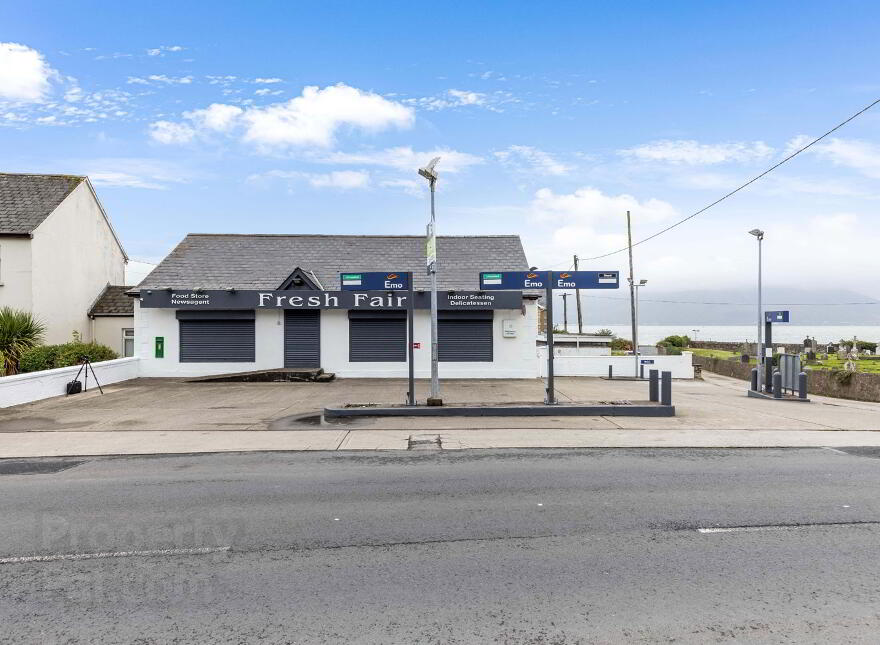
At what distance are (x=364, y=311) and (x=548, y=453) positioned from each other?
612 inches

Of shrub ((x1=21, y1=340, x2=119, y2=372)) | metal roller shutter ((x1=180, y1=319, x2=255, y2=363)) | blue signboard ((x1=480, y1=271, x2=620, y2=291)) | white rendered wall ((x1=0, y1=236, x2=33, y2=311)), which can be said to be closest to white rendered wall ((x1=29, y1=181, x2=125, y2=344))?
white rendered wall ((x1=0, y1=236, x2=33, y2=311))

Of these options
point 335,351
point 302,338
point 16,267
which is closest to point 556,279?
point 335,351

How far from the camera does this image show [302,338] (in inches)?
941

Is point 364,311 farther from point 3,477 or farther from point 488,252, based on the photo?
point 3,477

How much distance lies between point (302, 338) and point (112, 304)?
36.7 ft

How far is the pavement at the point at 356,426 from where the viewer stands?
10.4 meters

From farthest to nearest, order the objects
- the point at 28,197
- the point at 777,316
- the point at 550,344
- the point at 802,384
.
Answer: the point at 28,197 < the point at 777,316 < the point at 802,384 < the point at 550,344

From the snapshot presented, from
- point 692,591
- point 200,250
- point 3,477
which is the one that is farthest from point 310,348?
point 692,591

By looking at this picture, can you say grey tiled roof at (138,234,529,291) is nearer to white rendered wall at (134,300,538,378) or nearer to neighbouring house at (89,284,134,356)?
white rendered wall at (134,300,538,378)

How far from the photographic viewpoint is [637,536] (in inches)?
219

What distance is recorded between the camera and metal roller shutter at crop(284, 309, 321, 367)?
23859 millimetres

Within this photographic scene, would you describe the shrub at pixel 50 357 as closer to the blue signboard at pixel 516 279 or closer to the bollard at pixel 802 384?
the blue signboard at pixel 516 279

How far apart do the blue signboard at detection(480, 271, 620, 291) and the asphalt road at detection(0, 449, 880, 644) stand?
22.0 feet

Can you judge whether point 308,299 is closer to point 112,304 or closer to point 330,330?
point 330,330
